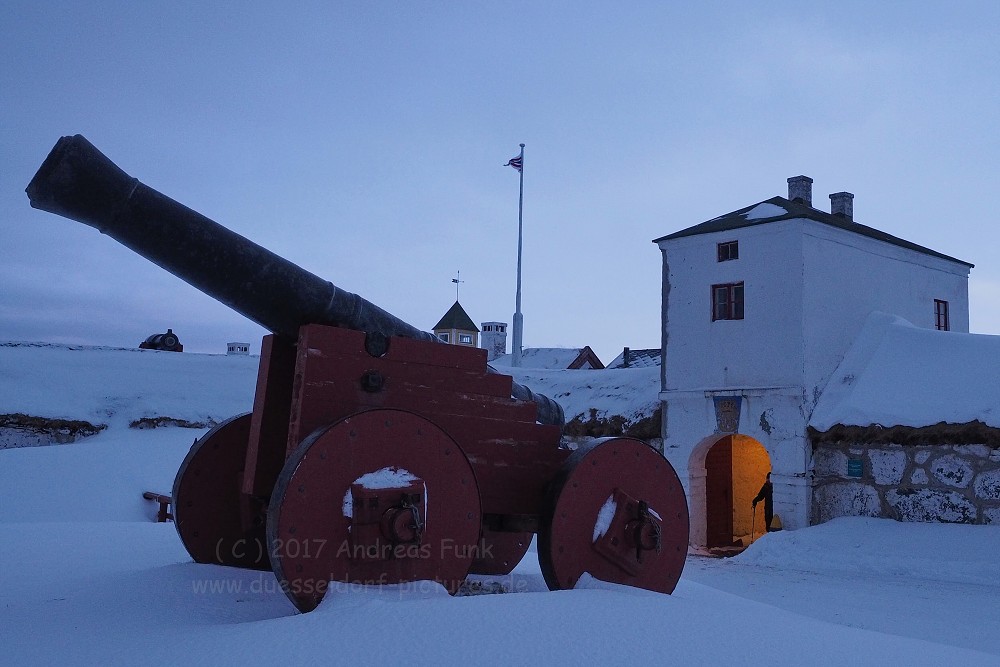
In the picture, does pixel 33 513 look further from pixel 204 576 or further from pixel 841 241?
pixel 841 241

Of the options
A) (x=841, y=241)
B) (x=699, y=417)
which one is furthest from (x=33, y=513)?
(x=841, y=241)

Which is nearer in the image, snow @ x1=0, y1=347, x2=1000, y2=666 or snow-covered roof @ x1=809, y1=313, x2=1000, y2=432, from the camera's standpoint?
→ snow @ x1=0, y1=347, x2=1000, y2=666

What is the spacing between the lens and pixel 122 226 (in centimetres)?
393

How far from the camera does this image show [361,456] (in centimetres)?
397

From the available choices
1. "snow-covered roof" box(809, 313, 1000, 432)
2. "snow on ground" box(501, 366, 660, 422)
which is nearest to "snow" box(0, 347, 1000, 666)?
"snow-covered roof" box(809, 313, 1000, 432)

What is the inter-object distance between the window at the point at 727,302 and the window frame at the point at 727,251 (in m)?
0.49

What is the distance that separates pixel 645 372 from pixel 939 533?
753 centimetres

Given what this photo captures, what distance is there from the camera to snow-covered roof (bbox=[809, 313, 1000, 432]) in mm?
12648

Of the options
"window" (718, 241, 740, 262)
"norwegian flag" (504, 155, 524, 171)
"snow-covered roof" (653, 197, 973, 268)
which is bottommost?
"window" (718, 241, 740, 262)

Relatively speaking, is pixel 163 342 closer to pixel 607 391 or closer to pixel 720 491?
pixel 607 391

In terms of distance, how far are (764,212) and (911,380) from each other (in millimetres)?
3867

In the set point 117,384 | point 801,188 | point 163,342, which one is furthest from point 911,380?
point 163,342

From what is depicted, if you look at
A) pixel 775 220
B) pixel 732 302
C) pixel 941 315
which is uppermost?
pixel 775 220

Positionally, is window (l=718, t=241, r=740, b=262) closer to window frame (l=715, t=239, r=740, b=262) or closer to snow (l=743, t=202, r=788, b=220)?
window frame (l=715, t=239, r=740, b=262)
